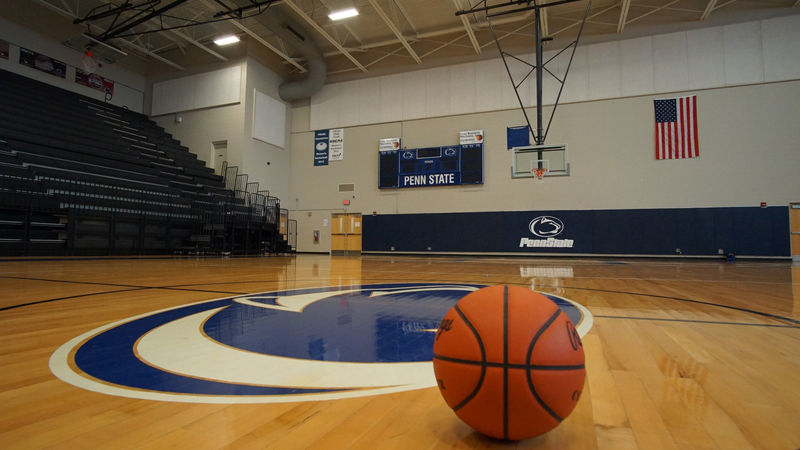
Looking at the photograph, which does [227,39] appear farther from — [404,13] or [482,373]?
[482,373]

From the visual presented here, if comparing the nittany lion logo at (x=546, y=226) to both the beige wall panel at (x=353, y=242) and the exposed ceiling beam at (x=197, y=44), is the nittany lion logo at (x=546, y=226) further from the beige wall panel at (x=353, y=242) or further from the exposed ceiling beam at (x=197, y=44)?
the exposed ceiling beam at (x=197, y=44)

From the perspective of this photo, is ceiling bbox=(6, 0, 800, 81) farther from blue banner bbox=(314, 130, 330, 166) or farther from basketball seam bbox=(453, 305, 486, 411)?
basketball seam bbox=(453, 305, 486, 411)

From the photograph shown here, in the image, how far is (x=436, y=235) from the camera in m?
13.0

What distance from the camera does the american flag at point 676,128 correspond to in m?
10.9

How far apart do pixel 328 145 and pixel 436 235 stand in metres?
5.01

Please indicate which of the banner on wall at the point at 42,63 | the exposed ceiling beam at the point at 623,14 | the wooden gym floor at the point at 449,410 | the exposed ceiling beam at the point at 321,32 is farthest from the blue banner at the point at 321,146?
the wooden gym floor at the point at 449,410

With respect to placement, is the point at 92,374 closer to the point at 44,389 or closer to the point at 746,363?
the point at 44,389

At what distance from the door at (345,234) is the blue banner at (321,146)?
6.43 feet

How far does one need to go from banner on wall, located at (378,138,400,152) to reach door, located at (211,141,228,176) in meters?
5.08

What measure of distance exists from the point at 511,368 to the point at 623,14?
1224 centimetres

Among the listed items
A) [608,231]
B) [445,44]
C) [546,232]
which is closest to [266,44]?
[445,44]

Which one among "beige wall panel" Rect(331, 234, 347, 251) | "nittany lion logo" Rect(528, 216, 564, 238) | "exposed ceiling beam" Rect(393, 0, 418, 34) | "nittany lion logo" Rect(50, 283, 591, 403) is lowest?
"nittany lion logo" Rect(50, 283, 591, 403)

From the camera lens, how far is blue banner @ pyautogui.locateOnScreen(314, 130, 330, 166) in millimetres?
14461

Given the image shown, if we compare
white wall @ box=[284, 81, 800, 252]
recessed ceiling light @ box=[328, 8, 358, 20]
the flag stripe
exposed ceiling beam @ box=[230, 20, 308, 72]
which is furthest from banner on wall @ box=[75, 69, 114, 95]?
the flag stripe
